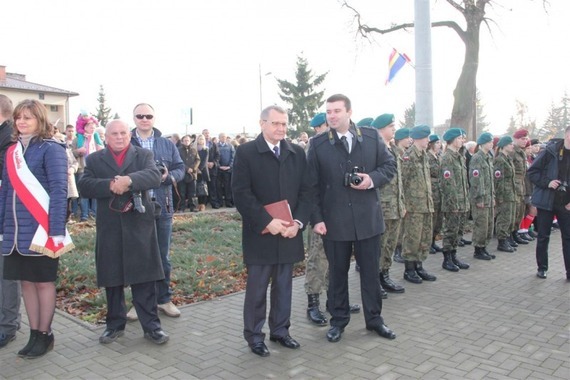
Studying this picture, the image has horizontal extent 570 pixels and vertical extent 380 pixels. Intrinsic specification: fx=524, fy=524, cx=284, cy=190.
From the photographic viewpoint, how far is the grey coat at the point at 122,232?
4688 millimetres

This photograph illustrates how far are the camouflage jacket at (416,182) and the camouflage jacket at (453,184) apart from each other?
3.22 ft

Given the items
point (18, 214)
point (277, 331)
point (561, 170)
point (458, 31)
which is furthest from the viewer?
point (458, 31)

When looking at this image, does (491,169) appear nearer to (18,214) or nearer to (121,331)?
(121,331)

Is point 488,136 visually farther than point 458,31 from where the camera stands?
No

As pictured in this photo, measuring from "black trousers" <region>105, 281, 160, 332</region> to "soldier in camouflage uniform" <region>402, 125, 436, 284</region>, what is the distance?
3.59 metres

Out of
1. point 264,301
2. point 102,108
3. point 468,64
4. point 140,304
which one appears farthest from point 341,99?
point 102,108

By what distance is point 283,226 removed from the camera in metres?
4.45

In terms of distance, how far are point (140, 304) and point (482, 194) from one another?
5.74 m

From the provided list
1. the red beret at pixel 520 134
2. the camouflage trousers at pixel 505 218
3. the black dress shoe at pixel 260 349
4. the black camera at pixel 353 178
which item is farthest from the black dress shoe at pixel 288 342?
the red beret at pixel 520 134

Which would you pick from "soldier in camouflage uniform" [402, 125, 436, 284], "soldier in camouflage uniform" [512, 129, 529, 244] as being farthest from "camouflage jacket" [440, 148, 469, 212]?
"soldier in camouflage uniform" [512, 129, 529, 244]

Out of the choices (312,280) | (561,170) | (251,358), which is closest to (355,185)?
(312,280)

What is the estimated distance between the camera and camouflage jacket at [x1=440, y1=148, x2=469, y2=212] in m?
7.90

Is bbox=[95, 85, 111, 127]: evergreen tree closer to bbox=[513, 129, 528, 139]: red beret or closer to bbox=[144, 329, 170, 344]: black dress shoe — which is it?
bbox=[513, 129, 528, 139]: red beret

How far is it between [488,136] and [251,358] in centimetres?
598
